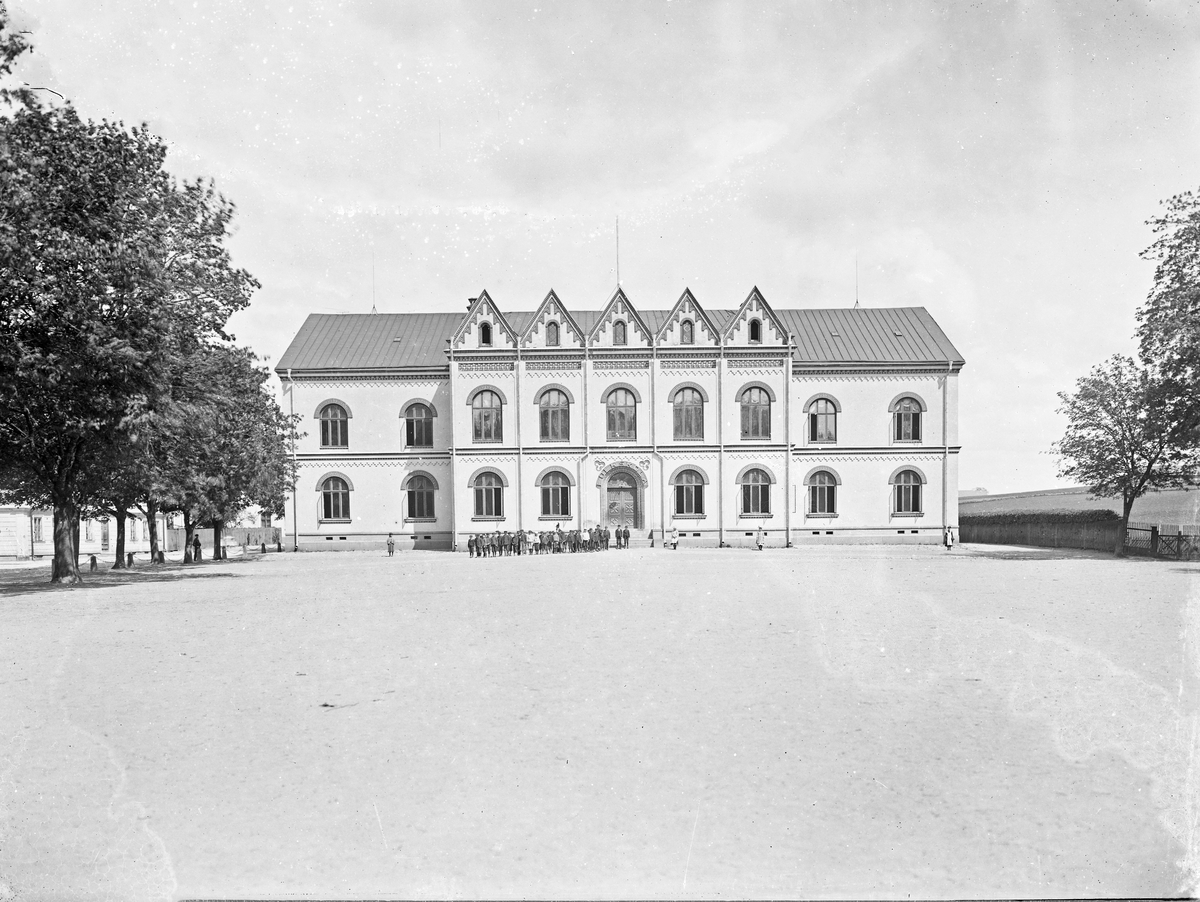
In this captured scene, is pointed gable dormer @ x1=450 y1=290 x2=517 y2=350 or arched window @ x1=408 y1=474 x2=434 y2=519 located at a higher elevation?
pointed gable dormer @ x1=450 y1=290 x2=517 y2=350

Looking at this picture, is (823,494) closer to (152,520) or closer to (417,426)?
(417,426)

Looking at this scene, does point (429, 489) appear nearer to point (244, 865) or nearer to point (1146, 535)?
point (1146, 535)

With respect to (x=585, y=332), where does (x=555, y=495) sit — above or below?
below

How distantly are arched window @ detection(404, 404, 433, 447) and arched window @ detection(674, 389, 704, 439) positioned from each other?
1571 cm

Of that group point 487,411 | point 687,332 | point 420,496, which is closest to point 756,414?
point 687,332

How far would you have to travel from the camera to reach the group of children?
4469 cm

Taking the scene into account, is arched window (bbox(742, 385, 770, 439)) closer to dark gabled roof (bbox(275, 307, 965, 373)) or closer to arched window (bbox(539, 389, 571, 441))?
dark gabled roof (bbox(275, 307, 965, 373))

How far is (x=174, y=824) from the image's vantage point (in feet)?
20.3

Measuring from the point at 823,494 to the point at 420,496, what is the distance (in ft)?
84.0

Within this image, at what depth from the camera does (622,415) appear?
50.8 m

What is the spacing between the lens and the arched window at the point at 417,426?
174 ft

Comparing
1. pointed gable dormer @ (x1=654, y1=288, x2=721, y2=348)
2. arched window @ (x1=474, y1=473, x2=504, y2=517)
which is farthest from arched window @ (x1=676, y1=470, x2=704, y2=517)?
arched window @ (x1=474, y1=473, x2=504, y2=517)

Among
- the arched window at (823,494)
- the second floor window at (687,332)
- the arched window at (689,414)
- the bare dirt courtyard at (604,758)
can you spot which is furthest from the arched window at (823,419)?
the bare dirt courtyard at (604,758)

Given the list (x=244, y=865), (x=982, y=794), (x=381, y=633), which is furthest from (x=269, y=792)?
(x=381, y=633)
